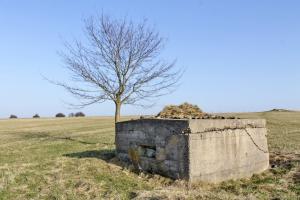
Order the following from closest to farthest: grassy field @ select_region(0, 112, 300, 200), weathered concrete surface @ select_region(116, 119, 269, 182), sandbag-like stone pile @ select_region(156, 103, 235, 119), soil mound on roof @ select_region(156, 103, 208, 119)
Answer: grassy field @ select_region(0, 112, 300, 200), weathered concrete surface @ select_region(116, 119, 269, 182), sandbag-like stone pile @ select_region(156, 103, 235, 119), soil mound on roof @ select_region(156, 103, 208, 119)

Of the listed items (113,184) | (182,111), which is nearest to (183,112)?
(182,111)

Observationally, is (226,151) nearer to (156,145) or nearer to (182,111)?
(156,145)

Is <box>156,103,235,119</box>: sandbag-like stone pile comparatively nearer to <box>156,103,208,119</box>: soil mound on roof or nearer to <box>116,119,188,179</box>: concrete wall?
<box>156,103,208,119</box>: soil mound on roof

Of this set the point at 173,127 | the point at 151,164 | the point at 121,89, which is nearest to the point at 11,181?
the point at 151,164

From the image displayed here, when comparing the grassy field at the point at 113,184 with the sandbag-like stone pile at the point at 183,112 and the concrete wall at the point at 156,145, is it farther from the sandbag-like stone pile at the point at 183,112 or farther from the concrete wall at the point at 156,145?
the sandbag-like stone pile at the point at 183,112

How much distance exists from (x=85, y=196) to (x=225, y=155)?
3.67 m

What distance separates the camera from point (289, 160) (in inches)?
461

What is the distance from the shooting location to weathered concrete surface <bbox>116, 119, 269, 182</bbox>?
9320mm

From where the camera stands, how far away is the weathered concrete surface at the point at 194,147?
9.32 metres

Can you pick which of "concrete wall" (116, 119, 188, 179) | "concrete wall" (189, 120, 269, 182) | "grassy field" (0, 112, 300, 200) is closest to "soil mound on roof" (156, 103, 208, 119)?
"concrete wall" (116, 119, 188, 179)

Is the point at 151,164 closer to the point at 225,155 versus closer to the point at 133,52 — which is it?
the point at 225,155

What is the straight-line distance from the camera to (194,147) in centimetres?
930

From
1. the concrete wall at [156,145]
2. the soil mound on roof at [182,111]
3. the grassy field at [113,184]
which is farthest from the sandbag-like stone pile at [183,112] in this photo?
the grassy field at [113,184]

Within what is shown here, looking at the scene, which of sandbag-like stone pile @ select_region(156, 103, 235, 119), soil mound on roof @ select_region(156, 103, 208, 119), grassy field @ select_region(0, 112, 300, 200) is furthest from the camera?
soil mound on roof @ select_region(156, 103, 208, 119)
